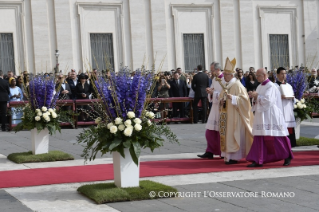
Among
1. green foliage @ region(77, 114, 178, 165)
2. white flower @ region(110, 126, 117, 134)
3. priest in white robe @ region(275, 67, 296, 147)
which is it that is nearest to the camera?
white flower @ region(110, 126, 117, 134)

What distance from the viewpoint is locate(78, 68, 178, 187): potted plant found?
8328 mm

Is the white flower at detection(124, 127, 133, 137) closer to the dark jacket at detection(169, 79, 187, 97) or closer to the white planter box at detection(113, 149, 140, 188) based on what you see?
the white planter box at detection(113, 149, 140, 188)

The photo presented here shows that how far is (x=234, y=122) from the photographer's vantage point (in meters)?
11.5

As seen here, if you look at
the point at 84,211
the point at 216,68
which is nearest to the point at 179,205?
the point at 84,211

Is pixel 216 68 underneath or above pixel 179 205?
above

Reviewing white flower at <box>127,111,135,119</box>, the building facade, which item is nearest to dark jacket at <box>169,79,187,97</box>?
the building facade

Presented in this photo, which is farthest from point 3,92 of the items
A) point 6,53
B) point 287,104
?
point 287,104

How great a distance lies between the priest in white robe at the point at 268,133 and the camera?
36.0ft

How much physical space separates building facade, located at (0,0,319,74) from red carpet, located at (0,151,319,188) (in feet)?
43.3

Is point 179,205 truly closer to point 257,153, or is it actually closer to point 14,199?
point 14,199

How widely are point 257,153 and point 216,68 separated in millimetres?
2018

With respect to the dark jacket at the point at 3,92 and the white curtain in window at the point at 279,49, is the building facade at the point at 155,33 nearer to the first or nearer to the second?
the white curtain in window at the point at 279,49

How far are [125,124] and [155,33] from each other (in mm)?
20376

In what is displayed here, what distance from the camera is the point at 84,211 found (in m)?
7.59
